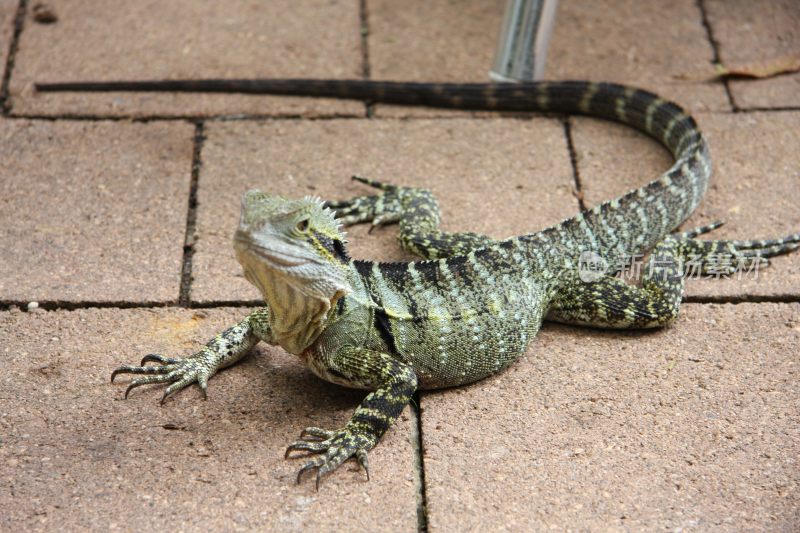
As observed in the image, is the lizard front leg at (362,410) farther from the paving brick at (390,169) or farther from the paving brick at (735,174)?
the paving brick at (735,174)

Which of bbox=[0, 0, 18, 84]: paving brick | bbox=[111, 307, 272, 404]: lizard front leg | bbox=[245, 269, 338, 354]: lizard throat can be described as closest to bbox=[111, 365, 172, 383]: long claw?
bbox=[111, 307, 272, 404]: lizard front leg

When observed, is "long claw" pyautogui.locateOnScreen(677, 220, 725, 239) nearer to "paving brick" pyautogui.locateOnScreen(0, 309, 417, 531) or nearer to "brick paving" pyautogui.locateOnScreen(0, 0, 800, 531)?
"brick paving" pyautogui.locateOnScreen(0, 0, 800, 531)

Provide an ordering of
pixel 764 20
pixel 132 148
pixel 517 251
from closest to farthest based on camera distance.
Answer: pixel 517 251 → pixel 132 148 → pixel 764 20

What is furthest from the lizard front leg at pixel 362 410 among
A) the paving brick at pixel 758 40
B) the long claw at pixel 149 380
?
the paving brick at pixel 758 40

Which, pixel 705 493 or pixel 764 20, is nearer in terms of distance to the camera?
pixel 705 493

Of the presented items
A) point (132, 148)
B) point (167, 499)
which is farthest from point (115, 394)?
point (132, 148)

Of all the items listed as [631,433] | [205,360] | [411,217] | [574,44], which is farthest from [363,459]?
[574,44]

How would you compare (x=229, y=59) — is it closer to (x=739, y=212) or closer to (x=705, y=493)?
(x=739, y=212)
